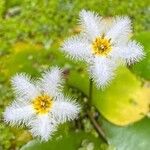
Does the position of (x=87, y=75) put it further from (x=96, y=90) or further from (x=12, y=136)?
(x=12, y=136)

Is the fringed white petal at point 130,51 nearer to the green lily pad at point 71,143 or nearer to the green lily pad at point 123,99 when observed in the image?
the green lily pad at point 123,99

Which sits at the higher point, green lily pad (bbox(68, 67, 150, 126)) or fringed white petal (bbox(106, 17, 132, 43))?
fringed white petal (bbox(106, 17, 132, 43))

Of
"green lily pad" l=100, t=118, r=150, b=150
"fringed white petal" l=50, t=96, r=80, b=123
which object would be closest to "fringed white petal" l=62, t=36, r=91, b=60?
"fringed white petal" l=50, t=96, r=80, b=123

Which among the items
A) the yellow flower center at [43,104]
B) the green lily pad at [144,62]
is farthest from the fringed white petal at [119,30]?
the yellow flower center at [43,104]

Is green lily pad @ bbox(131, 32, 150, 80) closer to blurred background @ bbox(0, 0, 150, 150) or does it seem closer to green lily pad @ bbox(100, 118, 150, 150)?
blurred background @ bbox(0, 0, 150, 150)

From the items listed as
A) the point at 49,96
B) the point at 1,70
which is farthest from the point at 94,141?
the point at 1,70

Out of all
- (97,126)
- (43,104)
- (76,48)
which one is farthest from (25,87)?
(97,126)

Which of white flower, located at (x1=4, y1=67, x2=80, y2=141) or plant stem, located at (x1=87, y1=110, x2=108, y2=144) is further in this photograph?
plant stem, located at (x1=87, y1=110, x2=108, y2=144)

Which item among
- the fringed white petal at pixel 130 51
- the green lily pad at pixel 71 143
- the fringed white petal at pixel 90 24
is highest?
the fringed white petal at pixel 90 24
